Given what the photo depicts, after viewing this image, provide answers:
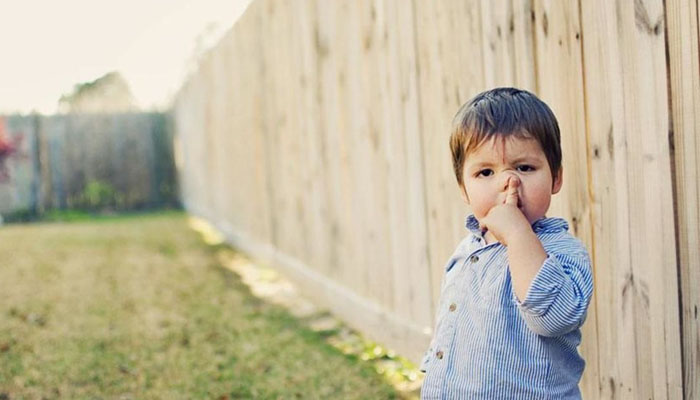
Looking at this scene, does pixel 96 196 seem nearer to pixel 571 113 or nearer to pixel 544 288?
pixel 571 113

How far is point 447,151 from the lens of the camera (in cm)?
324

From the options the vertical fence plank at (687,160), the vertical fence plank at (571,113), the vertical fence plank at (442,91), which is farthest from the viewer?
the vertical fence plank at (442,91)

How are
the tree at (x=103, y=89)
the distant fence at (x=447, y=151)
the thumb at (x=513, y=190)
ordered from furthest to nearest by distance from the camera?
the tree at (x=103, y=89) → the distant fence at (x=447, y=151) → the thumb at (x=513, y=190)

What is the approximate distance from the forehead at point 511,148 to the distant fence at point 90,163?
49.7 feet

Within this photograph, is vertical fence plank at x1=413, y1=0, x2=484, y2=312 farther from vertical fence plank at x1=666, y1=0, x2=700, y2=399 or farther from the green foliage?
the green foliage

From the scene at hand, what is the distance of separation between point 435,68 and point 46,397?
7.47 ft

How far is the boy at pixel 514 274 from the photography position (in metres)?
1.60

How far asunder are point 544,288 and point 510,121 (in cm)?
36

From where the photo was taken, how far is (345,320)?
4.91 m

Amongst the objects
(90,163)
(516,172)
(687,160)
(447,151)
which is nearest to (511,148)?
(516,172)

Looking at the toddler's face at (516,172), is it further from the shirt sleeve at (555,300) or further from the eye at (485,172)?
the shirt sleeve at (555,300)

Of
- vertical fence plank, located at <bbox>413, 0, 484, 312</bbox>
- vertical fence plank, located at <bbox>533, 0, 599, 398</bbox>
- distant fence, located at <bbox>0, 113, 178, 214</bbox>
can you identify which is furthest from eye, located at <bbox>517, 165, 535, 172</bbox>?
distant fence, located at <bbox>0, 113, 178, 214</bbox>

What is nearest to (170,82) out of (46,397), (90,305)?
(90,305)

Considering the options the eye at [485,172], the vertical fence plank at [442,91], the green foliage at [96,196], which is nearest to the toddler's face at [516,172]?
the eye at [485,172]
